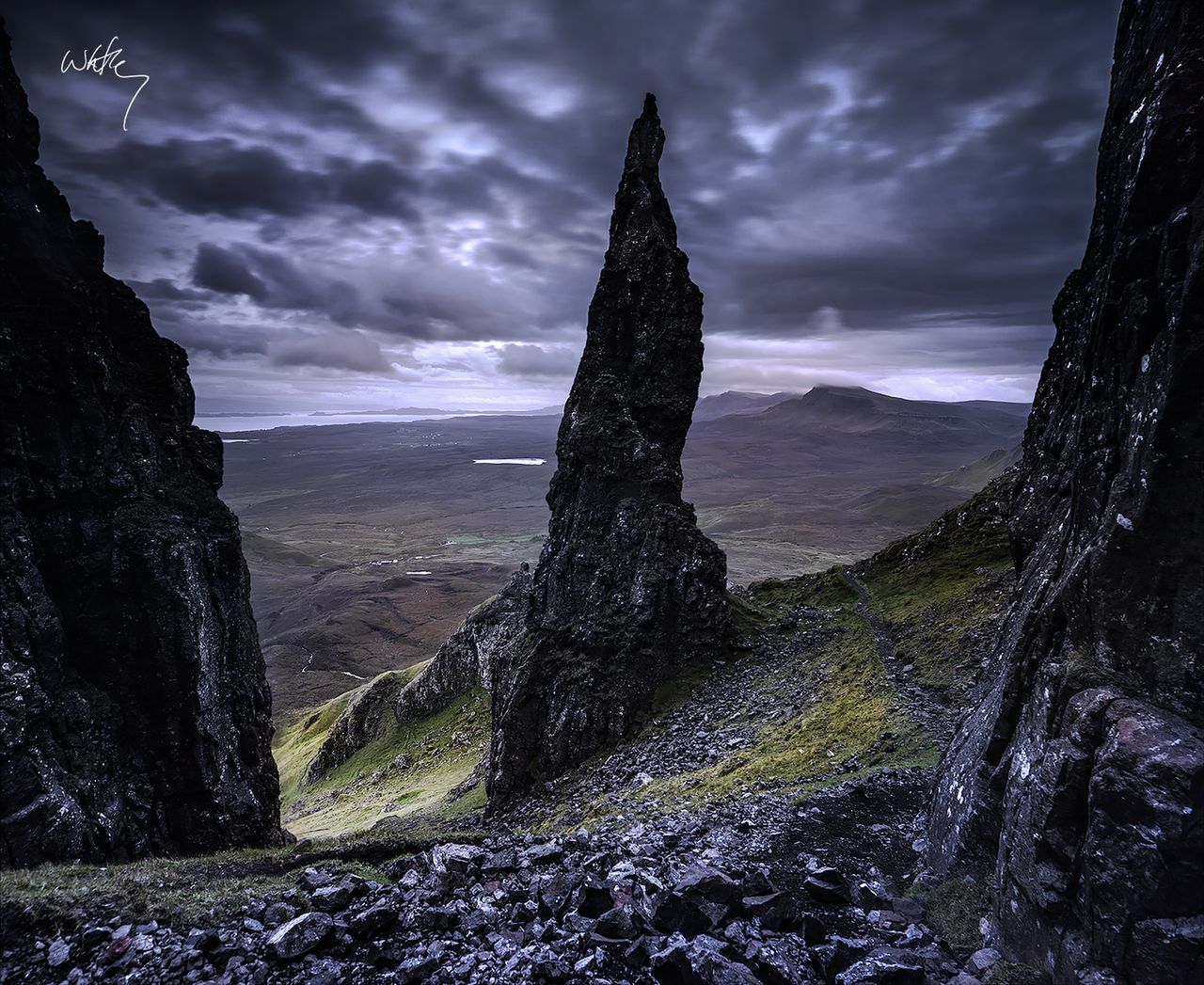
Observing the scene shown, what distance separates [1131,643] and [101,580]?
36028 mm

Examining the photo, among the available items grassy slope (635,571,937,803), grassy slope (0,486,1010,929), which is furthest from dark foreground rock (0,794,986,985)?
grassy slope (635,571,937,803)

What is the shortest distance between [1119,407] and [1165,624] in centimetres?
502

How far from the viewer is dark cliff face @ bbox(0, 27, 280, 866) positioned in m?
23.6

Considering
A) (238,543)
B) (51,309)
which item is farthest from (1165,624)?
(51,309)

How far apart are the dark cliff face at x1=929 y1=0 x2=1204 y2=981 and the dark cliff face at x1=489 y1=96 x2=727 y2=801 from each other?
98.3 feet

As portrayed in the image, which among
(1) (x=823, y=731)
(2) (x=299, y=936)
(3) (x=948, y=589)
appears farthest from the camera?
(3) (x=948, y=589)

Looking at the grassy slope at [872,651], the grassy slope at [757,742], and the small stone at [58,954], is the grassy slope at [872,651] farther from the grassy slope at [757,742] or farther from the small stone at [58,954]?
the small stone at [58,954]

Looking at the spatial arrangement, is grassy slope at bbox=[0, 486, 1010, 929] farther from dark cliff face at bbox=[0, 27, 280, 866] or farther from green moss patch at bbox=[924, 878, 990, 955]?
dark cliff face at bbox=[0, 27, 280, 866]

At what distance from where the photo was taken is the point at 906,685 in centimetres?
3466

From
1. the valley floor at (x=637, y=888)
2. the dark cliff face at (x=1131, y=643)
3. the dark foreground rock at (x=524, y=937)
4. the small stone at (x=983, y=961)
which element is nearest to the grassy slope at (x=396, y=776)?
the valley floor at (x=637, y=888)

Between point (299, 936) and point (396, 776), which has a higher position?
point (299, 936)

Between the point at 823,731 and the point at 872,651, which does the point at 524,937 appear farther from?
the point at 872,651

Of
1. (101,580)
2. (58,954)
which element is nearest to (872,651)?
(58,954)

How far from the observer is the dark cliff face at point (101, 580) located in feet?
77.4
